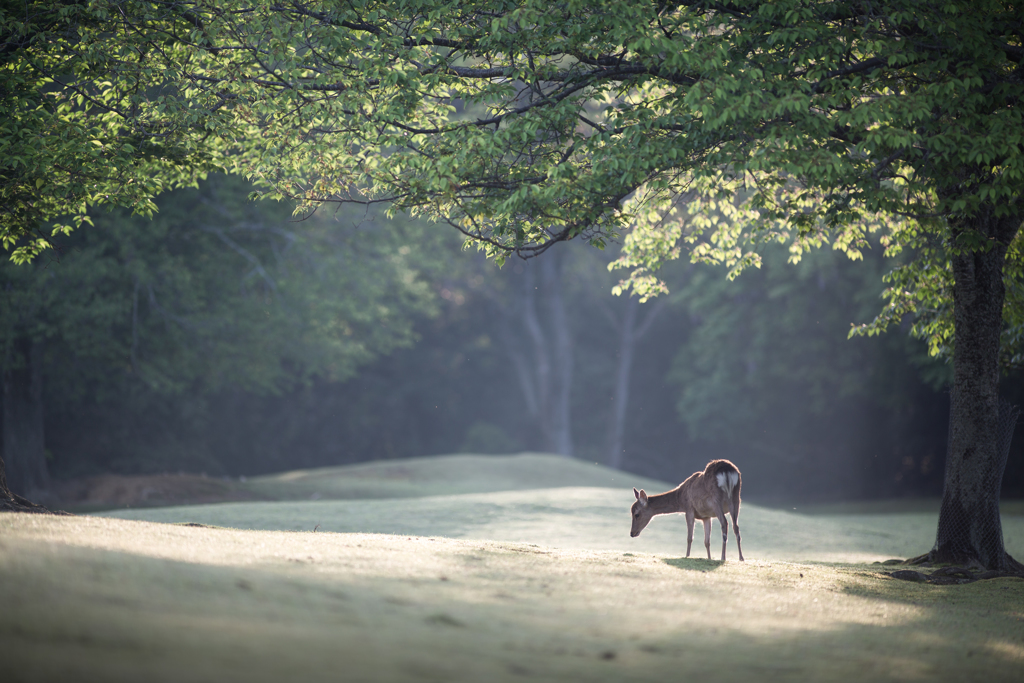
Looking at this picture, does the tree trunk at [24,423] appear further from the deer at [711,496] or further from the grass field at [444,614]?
the deer at [711,496]

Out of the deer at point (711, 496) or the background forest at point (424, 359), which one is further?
the background forest at point (424, 359)

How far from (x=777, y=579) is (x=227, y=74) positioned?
1045 centimetres

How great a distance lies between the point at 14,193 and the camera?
38.8ft

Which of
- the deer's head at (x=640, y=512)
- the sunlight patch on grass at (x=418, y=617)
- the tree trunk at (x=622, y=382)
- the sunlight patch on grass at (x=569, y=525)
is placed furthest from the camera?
the tree trunk at (x=622, y=382)

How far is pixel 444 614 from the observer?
6.02 m

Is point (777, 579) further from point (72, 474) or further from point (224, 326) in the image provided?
point (72, 474)

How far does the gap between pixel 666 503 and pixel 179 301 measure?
1889cm

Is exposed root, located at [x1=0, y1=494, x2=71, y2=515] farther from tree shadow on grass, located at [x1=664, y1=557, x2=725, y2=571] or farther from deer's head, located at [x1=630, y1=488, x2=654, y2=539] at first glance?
tree shadow on grass, located at [x1=664, y1=557, x2=725, y2=571]

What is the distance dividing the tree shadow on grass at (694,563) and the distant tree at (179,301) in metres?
14.1

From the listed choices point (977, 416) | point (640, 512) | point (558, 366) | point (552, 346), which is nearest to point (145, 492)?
point (640, 512)

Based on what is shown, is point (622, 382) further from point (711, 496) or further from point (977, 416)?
point (711, 496)

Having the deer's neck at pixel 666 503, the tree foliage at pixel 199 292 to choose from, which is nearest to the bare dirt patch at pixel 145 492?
the tree foliage at pixel 199 292

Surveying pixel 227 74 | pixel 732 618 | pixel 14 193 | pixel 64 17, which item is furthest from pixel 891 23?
pixel 14 193

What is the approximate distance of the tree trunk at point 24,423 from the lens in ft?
79.0
